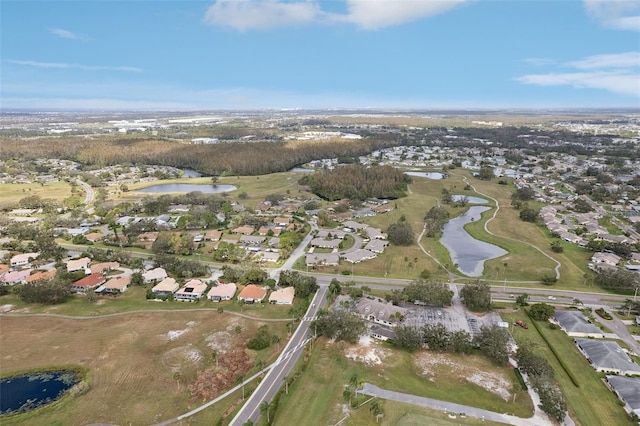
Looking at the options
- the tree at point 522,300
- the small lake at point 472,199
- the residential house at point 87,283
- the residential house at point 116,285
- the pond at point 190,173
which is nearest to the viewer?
the tree at point 522,300

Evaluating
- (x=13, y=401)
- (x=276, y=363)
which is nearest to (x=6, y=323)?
(x=13, y=401)

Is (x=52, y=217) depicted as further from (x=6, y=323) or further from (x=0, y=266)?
(x=6, y=323)

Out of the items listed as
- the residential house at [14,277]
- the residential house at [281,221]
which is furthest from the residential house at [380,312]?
the residential house at [14,277]

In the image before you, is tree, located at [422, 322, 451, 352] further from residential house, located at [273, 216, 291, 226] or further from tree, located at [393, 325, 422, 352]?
residential house, located at [273, 216, 291, 226]

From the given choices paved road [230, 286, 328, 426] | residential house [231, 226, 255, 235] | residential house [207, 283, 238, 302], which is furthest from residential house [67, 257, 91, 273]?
paved road [230, 286, 328, 426]

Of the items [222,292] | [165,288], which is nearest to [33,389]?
[165,288]

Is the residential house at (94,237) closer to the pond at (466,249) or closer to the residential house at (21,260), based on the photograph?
the residential house at (21,260)
